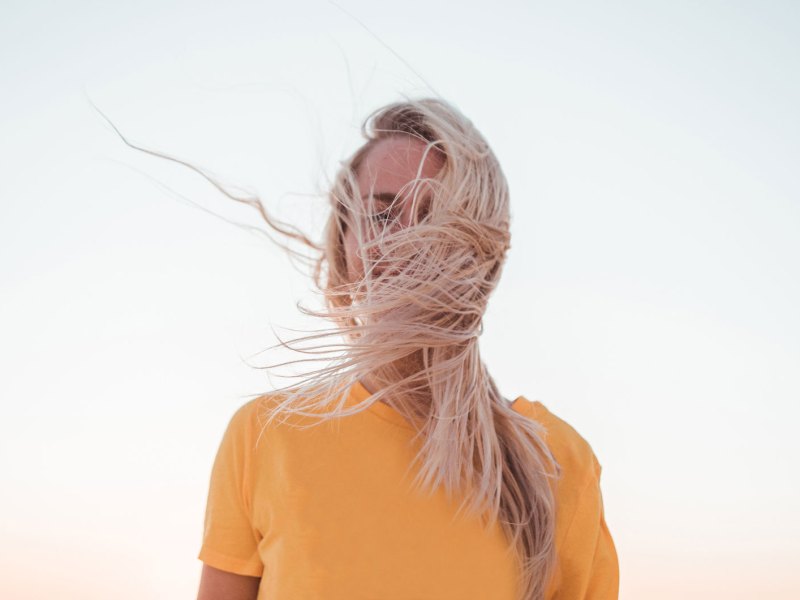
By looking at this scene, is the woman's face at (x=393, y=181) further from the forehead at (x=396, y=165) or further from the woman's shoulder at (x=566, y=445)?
the woman's shoulder at (x=566, y=445)

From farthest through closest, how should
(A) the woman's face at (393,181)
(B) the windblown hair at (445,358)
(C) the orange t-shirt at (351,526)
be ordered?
(A) the woman's face at (393,181)
(B) the windblown hair at (445,358)
(C) the orange t-shirt at (351,526)

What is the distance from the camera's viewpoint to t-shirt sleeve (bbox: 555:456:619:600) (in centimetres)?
195

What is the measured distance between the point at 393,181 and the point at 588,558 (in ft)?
3.54

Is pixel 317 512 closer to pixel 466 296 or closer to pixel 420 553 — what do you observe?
pixel 420 553

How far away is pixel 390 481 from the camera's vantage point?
5.99ft

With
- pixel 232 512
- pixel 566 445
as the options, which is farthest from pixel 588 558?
pixel 232 512

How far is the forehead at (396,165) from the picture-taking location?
6.81 ft

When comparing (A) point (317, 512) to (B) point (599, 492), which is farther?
(B) point (599, 492)

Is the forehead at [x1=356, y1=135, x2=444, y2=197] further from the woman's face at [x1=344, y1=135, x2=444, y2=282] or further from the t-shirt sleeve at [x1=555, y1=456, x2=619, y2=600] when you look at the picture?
Answer: the t-shirt sleeve at [x1=555, y1=456, x2=619, y2=600]

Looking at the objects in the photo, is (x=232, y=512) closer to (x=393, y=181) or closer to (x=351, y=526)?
(x=351, y=526)

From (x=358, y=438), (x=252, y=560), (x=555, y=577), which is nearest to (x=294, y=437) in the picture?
(x=358, y=438)

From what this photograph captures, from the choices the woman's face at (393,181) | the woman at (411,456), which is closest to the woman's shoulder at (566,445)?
the woman at (411,456)

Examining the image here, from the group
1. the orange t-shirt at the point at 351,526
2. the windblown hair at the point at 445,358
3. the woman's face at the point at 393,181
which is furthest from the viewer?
the woman's face at the point at 393,181

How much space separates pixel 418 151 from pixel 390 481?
87cm
